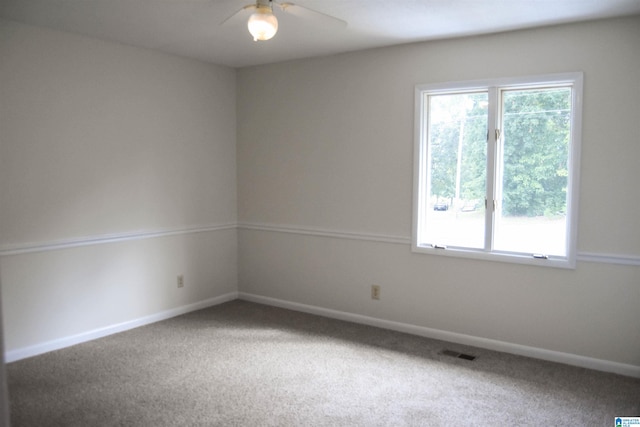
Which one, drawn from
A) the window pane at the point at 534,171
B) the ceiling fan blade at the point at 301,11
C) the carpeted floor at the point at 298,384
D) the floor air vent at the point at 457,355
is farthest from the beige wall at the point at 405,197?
the ceiling fan blade at the point at 301,11

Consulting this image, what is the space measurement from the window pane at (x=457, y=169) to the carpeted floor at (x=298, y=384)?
36.5 inches

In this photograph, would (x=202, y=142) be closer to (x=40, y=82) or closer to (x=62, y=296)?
(x=40, y=82)

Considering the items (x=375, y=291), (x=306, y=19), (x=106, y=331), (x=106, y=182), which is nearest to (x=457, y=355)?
(x=375, y=291)

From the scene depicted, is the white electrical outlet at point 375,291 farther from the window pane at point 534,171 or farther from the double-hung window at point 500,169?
the window pane at point 534,171

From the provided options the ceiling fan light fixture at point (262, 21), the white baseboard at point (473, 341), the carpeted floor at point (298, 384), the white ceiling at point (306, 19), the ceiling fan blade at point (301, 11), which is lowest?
the carpeted floor at point (298, 384)

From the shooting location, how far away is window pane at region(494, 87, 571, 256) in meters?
3.63

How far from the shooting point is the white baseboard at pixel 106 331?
12.0 ft

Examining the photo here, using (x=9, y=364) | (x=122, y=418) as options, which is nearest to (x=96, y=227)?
(x=9, y=364)

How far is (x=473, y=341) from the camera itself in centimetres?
398

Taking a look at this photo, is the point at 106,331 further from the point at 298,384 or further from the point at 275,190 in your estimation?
the point at 275,190

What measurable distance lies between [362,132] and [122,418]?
291 cm

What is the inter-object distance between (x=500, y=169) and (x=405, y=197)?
80 cm

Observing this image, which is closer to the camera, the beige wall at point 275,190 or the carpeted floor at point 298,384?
the carpeted floor at point 298,384

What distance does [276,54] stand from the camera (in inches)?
181
